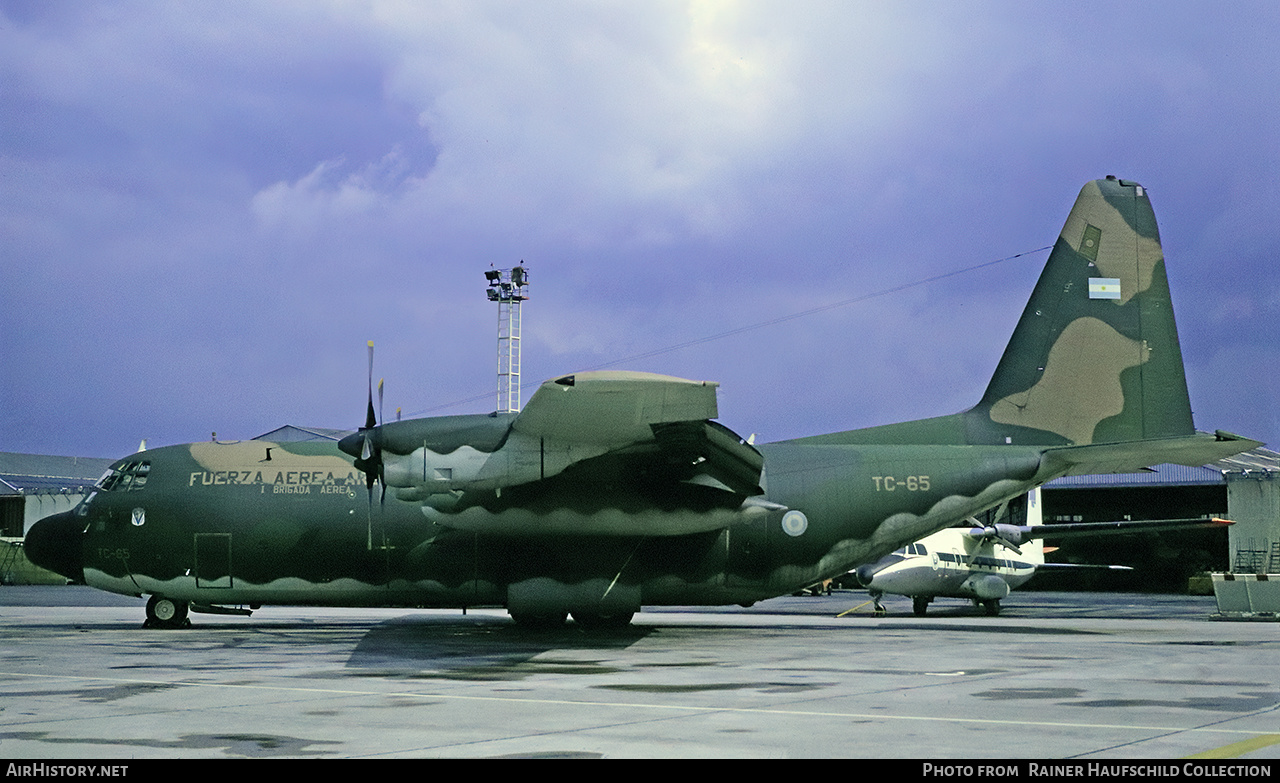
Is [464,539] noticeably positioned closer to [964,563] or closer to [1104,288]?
[1104,288]

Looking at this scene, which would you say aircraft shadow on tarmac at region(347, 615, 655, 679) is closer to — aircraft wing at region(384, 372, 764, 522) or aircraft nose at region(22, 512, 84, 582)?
aircraft wing at region(384, 372, 764, 522)

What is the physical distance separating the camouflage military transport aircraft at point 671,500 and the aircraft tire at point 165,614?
0.04 meters

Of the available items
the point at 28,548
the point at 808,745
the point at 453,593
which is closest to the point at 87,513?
the point at 28,548

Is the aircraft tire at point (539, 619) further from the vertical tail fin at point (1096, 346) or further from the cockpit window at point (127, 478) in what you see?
the vertical tail fin at point (1096, 346)

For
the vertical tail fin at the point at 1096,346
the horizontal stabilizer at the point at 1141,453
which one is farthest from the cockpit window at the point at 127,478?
the horizontal stabilizer at the point at 1141,453

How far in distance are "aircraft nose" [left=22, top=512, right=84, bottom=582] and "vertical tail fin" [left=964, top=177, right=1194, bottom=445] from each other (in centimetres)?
1616

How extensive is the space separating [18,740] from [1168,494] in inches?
2236

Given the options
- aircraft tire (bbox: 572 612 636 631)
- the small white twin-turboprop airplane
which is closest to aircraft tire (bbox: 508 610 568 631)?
aircraft tire (bbox: 572 612 636 631)

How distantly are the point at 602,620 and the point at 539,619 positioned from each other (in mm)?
2179

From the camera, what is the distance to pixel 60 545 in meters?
20.0

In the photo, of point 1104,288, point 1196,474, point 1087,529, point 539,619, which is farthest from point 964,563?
point 1196,474

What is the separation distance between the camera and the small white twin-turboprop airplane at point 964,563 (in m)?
29.2

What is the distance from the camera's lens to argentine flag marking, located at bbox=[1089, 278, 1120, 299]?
66.5 ft

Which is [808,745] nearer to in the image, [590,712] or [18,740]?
[590,712]
